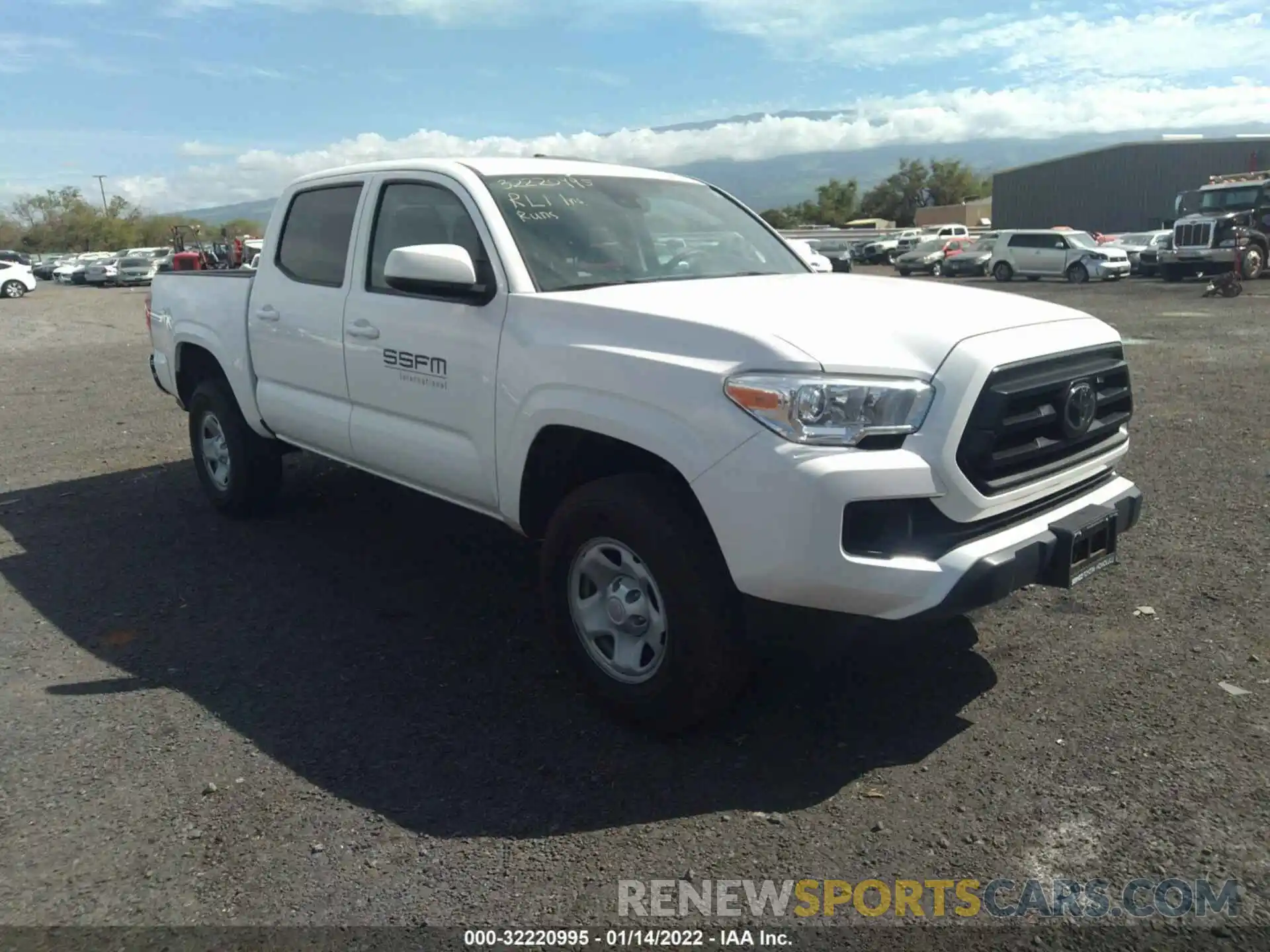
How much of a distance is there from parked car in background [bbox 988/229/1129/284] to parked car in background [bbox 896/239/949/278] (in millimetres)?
6114

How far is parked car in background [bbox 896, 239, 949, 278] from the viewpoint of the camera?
131 feet

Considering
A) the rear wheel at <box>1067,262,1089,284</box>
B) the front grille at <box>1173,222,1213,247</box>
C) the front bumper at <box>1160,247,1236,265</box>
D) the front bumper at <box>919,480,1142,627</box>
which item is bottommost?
the rear wheel at <box>1067,262,1089,284</box>

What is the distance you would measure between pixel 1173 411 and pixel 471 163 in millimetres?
6893

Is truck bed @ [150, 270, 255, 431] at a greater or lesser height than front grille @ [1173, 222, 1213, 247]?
greater

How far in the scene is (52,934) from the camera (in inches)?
108

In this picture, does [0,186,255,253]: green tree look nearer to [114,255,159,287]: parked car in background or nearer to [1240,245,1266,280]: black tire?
[114,255,159,287]: parked car in background

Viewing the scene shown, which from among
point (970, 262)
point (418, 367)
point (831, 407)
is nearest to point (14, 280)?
point (970, 262)

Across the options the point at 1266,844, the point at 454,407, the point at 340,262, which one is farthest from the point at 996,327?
the point at 340,262

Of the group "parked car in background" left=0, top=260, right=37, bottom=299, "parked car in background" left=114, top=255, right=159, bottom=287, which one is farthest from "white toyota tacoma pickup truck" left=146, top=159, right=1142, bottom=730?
"parked car in background" left=114, top=255, right=159, bottom=287

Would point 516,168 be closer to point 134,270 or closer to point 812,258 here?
point 812,258

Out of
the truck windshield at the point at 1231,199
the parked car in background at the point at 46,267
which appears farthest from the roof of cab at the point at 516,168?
the parked car in background at the point at 46,267

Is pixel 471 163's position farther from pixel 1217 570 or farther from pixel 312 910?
pixel 1217 570

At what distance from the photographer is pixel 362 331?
15.8 feet

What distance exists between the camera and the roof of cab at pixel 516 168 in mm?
4613
